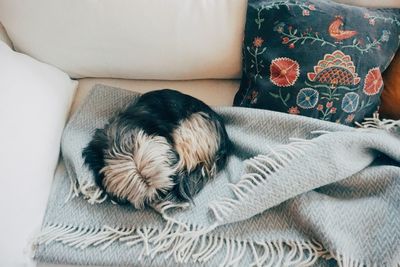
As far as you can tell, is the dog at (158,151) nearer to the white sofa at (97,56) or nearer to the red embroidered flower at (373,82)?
the white sofa at (97,56)

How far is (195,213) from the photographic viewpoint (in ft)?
3.18

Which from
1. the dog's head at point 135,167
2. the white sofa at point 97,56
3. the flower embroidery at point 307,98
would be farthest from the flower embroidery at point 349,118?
the dog's head at point 135,167

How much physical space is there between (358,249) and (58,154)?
765 millimetres

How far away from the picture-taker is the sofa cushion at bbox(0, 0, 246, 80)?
114 centimetres

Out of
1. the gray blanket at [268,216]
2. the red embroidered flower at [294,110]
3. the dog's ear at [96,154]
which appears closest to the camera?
the gray blanket at [268,216]

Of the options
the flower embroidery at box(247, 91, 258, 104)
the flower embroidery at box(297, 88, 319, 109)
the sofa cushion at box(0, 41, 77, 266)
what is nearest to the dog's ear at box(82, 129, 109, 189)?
the sofa cushion at box(0, 41, 77, 266)

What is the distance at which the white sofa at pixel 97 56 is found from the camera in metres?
1.03

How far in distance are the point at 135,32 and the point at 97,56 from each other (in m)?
0.14

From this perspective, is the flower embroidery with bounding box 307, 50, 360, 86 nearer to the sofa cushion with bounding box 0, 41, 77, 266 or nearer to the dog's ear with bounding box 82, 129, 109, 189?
the dog's ear with bounding box 82, 129, 109, 189

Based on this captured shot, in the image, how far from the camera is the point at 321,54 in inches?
42.3

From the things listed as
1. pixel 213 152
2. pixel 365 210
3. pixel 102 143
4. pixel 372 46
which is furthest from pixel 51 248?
pixel 372 46

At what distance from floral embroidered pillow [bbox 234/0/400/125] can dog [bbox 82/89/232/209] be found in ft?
0.70

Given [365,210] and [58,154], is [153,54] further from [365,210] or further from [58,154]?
[365,210]

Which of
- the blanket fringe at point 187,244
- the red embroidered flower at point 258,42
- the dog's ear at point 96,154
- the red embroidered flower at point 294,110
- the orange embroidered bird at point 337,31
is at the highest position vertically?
the orange embroidered bird at point 337,31
